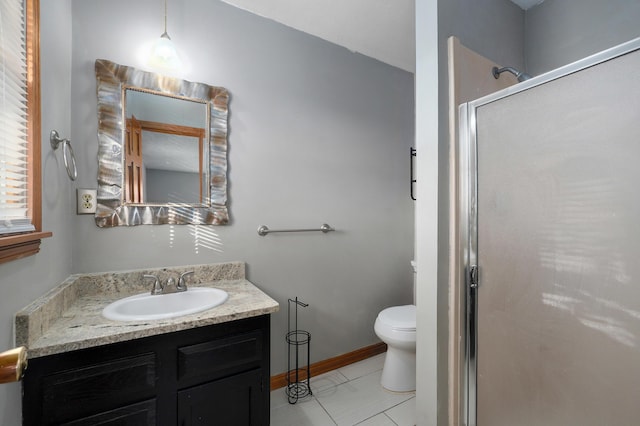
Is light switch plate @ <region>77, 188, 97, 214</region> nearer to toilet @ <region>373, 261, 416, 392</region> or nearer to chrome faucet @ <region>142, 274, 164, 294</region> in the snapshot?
chrome faucet @ <region>142, 274, 164, 294</region>

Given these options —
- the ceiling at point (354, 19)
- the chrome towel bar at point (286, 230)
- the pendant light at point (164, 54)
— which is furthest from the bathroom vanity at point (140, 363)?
the ceiling at point (354, 19)

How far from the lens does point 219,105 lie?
1665mm

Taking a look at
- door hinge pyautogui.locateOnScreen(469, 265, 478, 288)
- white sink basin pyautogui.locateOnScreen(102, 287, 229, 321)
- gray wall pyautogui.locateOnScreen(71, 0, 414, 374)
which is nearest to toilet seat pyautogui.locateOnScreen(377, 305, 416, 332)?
gray wall pyautogui.locateOnScreen(71, 0, 414, 374)

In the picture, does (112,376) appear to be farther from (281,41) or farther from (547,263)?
(281,41)

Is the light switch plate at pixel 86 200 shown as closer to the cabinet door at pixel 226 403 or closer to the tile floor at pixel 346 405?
the cabinet door at pixel 226 403

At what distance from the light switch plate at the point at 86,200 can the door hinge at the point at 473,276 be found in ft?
6.00

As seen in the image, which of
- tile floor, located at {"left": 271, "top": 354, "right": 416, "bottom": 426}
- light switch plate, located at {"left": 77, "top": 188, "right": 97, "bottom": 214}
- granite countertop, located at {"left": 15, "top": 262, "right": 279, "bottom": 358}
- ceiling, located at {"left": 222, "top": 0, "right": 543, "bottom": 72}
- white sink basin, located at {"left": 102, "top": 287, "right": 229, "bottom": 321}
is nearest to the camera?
granite countertop, located at {"left": 15, "top": 262, "right": 279, "bottom": 358}

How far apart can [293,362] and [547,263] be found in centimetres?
159

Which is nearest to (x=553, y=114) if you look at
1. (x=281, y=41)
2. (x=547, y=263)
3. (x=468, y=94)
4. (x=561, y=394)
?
(x=468, y=94)

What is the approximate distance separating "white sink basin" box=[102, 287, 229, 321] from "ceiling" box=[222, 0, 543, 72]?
1712 millimetres

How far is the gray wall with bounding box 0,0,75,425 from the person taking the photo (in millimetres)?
812

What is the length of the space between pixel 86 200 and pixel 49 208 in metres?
0.29

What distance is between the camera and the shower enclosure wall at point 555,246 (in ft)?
2.92

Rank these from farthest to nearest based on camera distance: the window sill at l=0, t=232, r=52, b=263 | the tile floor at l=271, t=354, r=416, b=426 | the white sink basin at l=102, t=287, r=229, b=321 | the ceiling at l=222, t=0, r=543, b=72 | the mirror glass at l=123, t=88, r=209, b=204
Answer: the ceiling at l=222, t=0, r=543, b=72
the tile floor at l=271, t=354, r=416, b=426
the mirror glass at l=123, t=88, r=209, b=204
the white sink basin at l=102, t=287, r=229, b=321
the window sill at l=0, t=232, r=52, b=263
